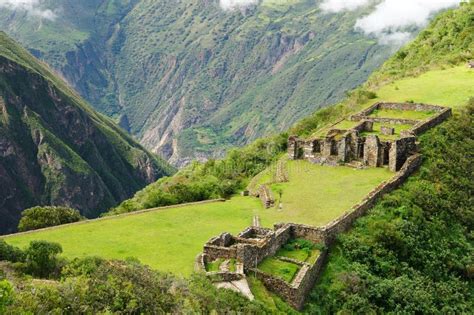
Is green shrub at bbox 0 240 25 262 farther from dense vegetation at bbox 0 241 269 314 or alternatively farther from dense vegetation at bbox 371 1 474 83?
dense vegetation at bbox 371 1 474 83

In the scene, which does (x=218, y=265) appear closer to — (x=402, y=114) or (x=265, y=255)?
(x=265, y=255)

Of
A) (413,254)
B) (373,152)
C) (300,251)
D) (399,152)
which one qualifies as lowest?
(413,254)

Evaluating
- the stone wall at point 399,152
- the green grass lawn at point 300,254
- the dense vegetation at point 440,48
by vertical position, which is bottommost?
the green grass lawn at point 300,254

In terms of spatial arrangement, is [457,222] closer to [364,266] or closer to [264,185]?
[364,266]

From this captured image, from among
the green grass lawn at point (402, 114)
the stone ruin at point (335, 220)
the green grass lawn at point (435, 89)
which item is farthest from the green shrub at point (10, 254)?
the green grass lawn at point (435, 89)

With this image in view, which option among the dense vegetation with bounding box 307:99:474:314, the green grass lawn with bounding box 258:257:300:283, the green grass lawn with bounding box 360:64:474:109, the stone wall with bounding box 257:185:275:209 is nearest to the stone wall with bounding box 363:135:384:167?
the dense vegetation with bounding box 307:99:474:314

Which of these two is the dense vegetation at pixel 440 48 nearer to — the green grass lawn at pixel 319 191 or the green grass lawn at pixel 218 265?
the green grass lawn at pixel 319 191

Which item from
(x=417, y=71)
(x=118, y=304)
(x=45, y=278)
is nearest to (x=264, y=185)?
(x=45, y=278)

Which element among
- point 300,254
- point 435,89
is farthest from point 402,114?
point 300,254
